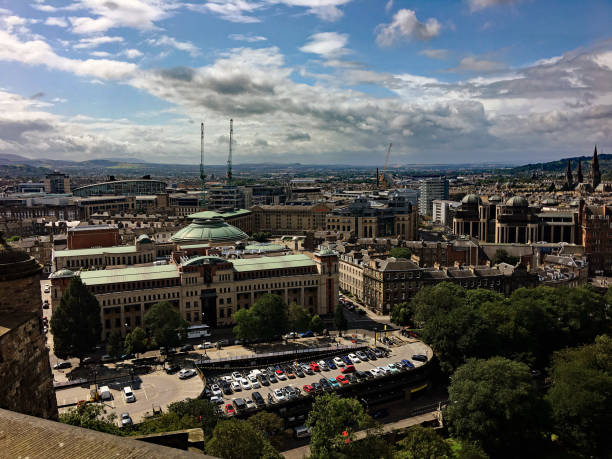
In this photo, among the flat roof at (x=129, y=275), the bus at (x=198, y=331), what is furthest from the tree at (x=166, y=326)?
the flat roof at (x=129, y=275)

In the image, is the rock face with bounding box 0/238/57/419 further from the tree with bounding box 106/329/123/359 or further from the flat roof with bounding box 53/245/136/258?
the flat roof with bounding box 53/245/136/258

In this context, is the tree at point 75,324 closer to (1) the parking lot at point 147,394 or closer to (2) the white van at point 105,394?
(1) the parking lot at point 147,394

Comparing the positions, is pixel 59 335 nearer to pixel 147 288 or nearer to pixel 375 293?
pixel 147 288

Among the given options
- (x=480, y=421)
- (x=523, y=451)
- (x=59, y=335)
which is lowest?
(x=523, y=451)

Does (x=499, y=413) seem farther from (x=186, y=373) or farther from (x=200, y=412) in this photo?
(x=186, y=373)

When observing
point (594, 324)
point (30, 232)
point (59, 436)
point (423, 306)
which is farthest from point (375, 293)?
point (30, 232)

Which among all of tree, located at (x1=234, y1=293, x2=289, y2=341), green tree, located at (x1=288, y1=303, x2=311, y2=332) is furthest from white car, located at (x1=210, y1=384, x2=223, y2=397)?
green tree, located at (x1=288, y1=303, x2=311, y2=332)
